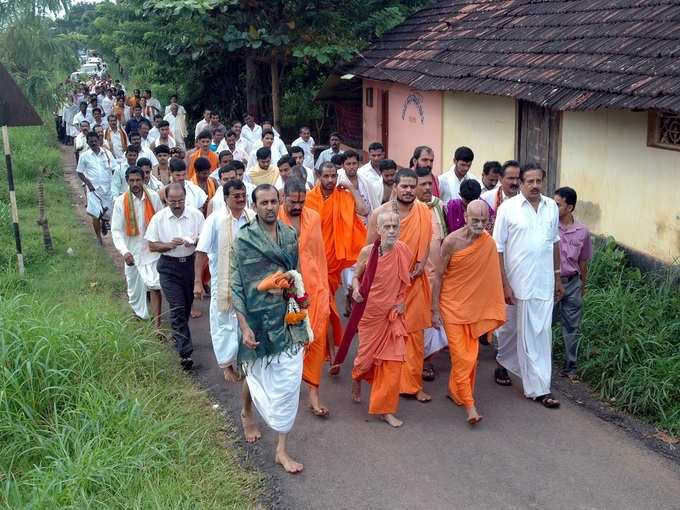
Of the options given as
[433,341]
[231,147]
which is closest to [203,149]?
[231,147]

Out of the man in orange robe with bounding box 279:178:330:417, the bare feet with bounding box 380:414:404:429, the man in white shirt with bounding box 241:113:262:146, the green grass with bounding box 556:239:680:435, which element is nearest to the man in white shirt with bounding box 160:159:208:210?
the man in orange robe with bounding box 279:178:330:417

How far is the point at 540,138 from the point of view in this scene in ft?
36.8

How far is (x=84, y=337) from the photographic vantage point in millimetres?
6258

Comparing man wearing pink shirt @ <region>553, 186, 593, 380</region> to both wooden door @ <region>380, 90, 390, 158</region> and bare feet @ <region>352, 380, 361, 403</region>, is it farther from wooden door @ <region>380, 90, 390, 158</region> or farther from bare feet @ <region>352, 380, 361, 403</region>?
wooden door @ <region>380, 90, 390, 158</region>

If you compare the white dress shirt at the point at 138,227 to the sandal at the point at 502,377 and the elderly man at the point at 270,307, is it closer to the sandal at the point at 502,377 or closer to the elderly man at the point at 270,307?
the elderly man at the point at 270,307

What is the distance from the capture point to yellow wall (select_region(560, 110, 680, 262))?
27.3 ft

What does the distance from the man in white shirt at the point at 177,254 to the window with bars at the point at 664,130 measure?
190 inches

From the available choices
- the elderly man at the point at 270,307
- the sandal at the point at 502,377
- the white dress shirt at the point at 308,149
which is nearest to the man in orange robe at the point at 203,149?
the white dress shirt at the point at 308,149

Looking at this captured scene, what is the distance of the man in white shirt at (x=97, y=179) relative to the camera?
12.4m

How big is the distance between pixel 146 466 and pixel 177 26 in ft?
46.7

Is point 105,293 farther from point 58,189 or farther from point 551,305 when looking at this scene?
point 58,189

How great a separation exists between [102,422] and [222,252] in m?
1.75

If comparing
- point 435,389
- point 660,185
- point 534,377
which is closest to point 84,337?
point 435,389

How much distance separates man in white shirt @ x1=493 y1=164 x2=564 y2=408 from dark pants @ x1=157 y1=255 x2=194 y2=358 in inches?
110
